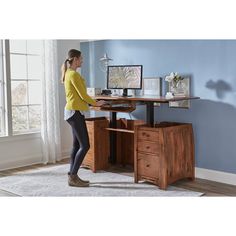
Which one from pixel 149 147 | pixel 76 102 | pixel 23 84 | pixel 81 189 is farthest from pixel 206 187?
pixel 23 84

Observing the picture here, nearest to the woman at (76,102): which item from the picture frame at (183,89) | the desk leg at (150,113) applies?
the desk leg at (150,113)

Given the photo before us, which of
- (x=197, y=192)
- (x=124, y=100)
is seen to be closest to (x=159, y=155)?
(x=197, y=192)

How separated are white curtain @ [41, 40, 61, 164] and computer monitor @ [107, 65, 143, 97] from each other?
0.79m

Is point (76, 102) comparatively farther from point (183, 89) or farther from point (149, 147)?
point (183, 89)

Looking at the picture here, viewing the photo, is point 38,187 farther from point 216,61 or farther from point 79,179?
point 216,61

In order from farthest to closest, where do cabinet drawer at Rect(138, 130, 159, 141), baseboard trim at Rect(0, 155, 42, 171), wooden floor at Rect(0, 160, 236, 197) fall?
baseboard trim at Rect(0, 155, 42, 171) → cabinet drawer at Rect(138, 130, 159, 141) → wooden floor at Rect(0, 160, 236, 197)

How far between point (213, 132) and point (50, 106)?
2099 mm

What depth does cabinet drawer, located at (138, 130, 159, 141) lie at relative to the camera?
377 centimetres

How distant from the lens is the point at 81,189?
3.79m

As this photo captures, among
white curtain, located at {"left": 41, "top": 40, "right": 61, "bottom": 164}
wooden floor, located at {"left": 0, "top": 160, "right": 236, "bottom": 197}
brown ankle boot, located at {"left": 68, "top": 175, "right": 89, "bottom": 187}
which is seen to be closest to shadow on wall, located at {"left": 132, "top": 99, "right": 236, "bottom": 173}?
wooden floor, located at {"left": 0, "top": 160, "right": 236, "bottom": 197}

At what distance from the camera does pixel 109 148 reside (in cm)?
472

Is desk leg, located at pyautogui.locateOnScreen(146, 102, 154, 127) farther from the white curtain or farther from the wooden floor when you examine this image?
the white curtain

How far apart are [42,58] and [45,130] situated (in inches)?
35.6

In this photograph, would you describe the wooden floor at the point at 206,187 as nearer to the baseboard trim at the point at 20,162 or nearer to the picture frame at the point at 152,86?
the baseboard trim at the point at 20,162
